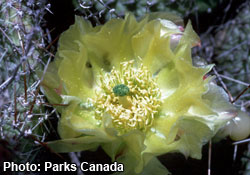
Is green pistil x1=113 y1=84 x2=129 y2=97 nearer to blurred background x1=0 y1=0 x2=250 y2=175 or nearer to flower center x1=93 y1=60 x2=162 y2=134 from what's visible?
flower center x1=93 y1=60 x2=162 y2=134

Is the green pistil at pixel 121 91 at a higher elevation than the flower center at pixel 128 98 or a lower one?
higher

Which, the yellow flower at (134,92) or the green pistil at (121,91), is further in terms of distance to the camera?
the green pistil at (121,91)

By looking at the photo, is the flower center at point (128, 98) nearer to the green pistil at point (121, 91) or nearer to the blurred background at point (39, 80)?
the green pistil at point (121, 91)

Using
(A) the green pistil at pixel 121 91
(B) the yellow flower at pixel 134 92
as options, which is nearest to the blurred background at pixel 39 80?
(B) the yellow flower at pixel 134 92

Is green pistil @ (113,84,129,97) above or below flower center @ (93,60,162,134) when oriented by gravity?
above

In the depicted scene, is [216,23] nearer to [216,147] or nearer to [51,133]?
[216,147]

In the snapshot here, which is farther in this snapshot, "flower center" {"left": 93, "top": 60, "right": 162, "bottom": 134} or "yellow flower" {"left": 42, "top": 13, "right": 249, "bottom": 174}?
"flower center" {"left": 93, "top": 60, "right": 162, "bottom": 134}

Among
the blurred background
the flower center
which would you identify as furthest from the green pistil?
the blurred background

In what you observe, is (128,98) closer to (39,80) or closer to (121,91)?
(121,91)
